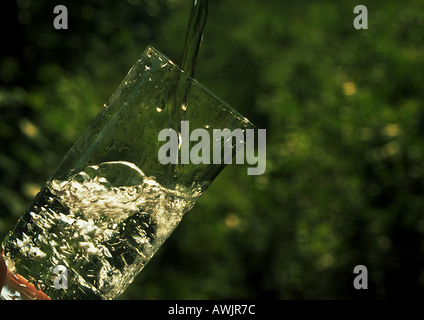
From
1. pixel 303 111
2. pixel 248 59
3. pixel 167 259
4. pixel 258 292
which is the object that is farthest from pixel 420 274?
pixel 248 59

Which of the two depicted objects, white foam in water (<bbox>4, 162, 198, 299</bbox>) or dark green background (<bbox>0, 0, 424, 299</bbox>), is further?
dark green background (<bbox>0, 0, 424, 299</bbox>)

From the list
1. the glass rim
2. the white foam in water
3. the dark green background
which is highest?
the dark green background

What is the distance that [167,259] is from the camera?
18.9ft

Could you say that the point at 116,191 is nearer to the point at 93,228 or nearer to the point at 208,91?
the point at 93,228

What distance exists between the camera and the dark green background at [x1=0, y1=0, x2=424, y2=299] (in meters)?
3.08

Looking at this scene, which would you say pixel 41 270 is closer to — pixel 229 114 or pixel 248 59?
pixel 229 114

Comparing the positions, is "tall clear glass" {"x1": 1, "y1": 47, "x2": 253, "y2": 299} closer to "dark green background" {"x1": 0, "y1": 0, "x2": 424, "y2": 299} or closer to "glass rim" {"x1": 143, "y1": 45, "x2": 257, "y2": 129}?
"glass rim" {"x1": 143, "y1": 45, "x2": 257, "y2": 129}

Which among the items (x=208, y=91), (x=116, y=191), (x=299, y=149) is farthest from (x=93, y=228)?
(x=299, y=149)

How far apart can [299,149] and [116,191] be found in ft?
9.85

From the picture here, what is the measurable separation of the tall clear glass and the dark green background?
1717 millimetres

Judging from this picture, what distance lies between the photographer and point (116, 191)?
107cm

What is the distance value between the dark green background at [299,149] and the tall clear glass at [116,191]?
172cm

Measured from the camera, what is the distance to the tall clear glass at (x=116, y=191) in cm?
105

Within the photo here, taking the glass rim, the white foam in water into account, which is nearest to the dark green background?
the white foam in water
